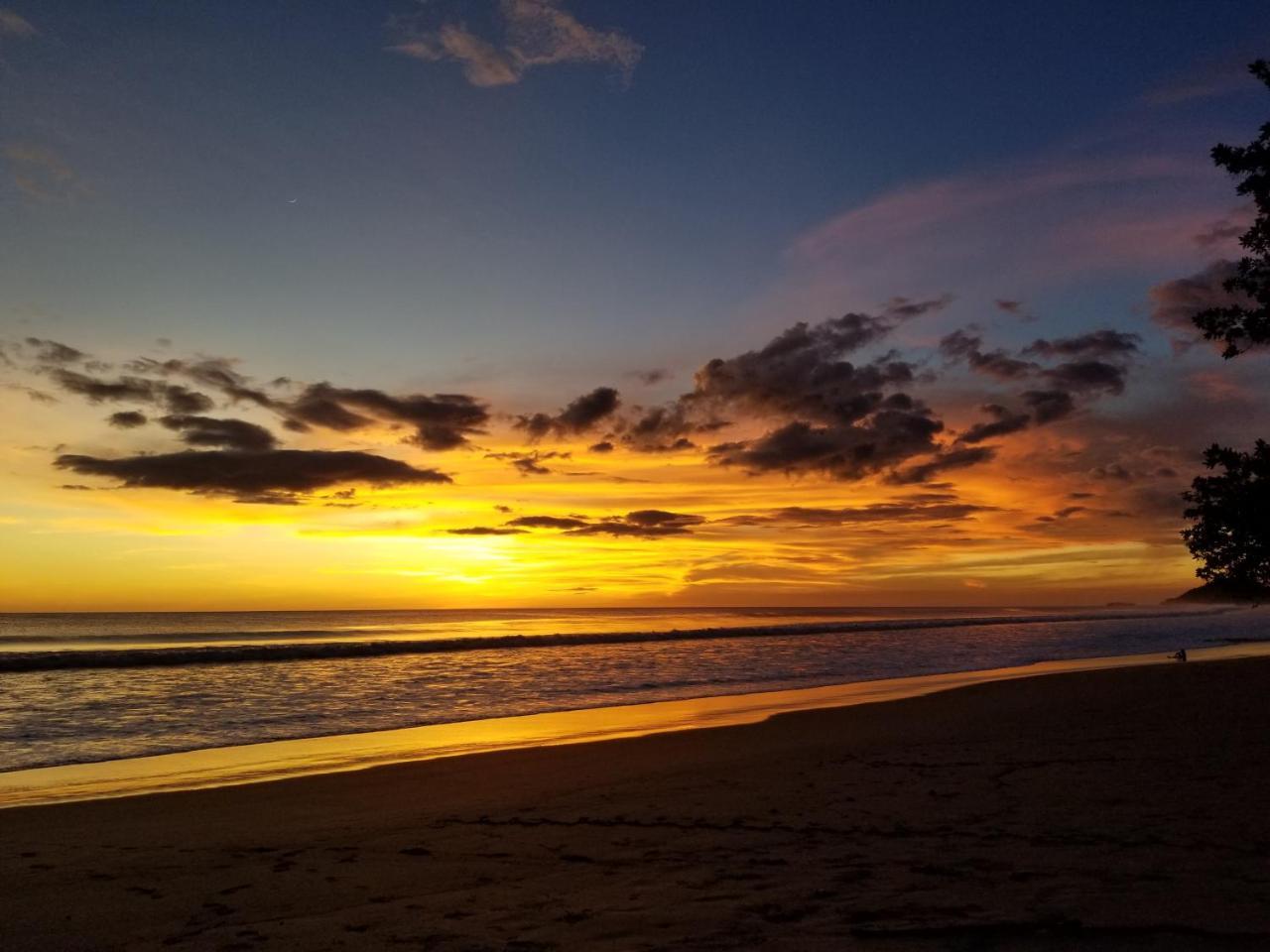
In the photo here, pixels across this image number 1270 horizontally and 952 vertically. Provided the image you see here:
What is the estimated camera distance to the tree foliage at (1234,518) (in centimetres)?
1520

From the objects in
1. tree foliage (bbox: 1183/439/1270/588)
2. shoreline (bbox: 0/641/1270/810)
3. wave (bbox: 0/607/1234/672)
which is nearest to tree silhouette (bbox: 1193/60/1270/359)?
tree foliage (bbox: 1183/439/1270/588)

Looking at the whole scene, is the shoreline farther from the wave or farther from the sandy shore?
the wave

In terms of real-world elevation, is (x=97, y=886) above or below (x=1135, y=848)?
below

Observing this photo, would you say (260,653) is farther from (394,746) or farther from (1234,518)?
(1234,518)

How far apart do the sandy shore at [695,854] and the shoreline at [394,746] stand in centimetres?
137

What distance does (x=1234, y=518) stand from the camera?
1544 centimetres

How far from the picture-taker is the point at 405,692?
27.4 m

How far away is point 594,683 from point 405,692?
672 centimetres

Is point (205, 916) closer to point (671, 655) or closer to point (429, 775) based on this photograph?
point (429, 775)

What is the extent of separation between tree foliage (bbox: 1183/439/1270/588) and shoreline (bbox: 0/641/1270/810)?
9.06 metres

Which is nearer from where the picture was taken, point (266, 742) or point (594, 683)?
point (266, 742)

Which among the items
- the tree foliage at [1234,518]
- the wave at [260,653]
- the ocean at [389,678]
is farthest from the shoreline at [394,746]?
the wave at [260,653]

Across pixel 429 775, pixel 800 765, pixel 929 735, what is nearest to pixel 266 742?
pixel 429 775

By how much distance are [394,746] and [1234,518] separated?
16.4 m
